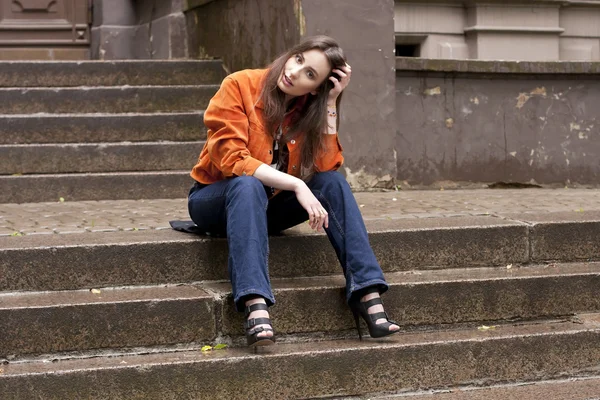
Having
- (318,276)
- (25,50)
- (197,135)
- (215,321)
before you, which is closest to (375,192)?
(197,135)

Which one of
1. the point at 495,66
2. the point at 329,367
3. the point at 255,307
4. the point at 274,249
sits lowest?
the point at 329,367

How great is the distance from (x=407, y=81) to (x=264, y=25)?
44.2 inches

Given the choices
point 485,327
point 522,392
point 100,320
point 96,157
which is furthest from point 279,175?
point 96,157

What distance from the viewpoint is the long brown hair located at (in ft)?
13.9

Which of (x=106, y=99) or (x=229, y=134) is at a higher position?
(x=106, y=99)

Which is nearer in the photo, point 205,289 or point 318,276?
point 205,289

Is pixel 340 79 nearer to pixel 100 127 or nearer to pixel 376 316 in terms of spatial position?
pixel 376 316

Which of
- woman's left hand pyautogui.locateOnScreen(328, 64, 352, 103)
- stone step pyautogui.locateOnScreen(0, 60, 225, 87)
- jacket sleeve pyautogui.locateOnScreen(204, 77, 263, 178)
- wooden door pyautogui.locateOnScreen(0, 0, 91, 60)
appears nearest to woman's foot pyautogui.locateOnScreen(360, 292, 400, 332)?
jacket sleeve pyautogui.locateOnScreen(204, 77, 263, 178)

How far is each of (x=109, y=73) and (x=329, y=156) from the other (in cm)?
380

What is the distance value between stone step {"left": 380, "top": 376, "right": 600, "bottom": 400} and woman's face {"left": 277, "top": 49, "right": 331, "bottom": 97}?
51.0 inches

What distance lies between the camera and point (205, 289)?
14.1 ft

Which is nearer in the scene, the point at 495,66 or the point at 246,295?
the point at 246,295

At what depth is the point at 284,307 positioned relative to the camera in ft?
13.9

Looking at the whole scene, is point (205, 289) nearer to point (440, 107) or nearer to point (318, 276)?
point (318, 276)
